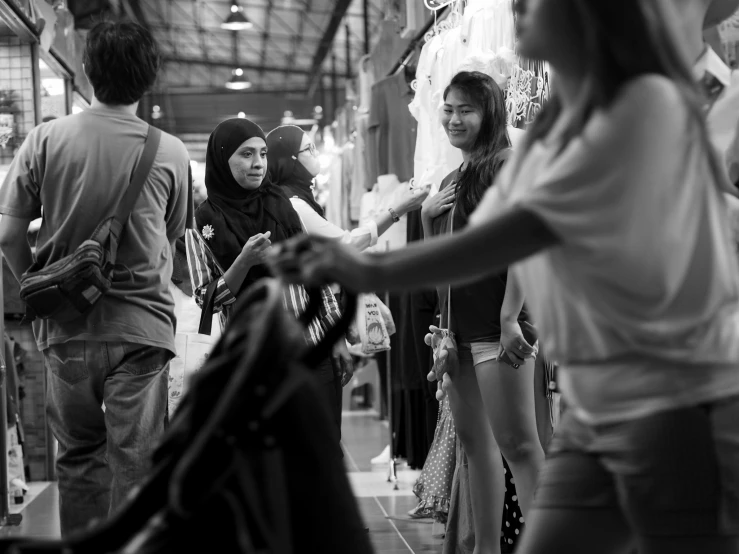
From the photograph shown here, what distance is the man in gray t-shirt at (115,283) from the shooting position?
3139 millimetres

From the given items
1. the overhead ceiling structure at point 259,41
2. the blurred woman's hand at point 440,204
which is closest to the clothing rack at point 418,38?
the blurred woman's hand at point 440,204

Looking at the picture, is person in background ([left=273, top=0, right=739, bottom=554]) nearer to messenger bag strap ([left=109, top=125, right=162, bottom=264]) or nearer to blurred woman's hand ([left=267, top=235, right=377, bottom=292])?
blurred woman's hand ([left=267, top=235, right=377, bottom=292])

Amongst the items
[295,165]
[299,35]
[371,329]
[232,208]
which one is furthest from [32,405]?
[299,35]

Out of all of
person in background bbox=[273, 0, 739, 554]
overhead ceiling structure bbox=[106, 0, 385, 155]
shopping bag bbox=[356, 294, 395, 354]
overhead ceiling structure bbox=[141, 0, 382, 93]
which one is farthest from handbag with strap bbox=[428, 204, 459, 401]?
overhead ceiling structure bbox=[106, 0, 385, 155]

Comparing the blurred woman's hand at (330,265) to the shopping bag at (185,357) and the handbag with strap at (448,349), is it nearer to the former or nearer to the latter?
the handbag with strap at (448,349)

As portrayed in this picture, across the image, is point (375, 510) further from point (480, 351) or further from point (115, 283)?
point (115, 283)

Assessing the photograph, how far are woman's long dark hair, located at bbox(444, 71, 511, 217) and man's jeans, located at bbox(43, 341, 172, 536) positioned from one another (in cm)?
115

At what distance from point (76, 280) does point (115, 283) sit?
152 millimetres

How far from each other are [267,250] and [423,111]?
2.08 metres

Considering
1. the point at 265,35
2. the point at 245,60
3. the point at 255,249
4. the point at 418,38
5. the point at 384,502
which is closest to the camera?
the point at 255,249

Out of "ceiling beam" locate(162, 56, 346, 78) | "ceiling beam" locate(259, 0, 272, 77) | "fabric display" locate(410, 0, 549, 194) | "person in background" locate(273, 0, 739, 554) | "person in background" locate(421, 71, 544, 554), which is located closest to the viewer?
"person in background" locate(273, 0, 739, 554)

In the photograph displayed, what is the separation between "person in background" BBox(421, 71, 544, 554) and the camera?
133 inches

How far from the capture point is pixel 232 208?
13.2 feet

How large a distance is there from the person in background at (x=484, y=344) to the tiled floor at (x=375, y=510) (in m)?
0.70
